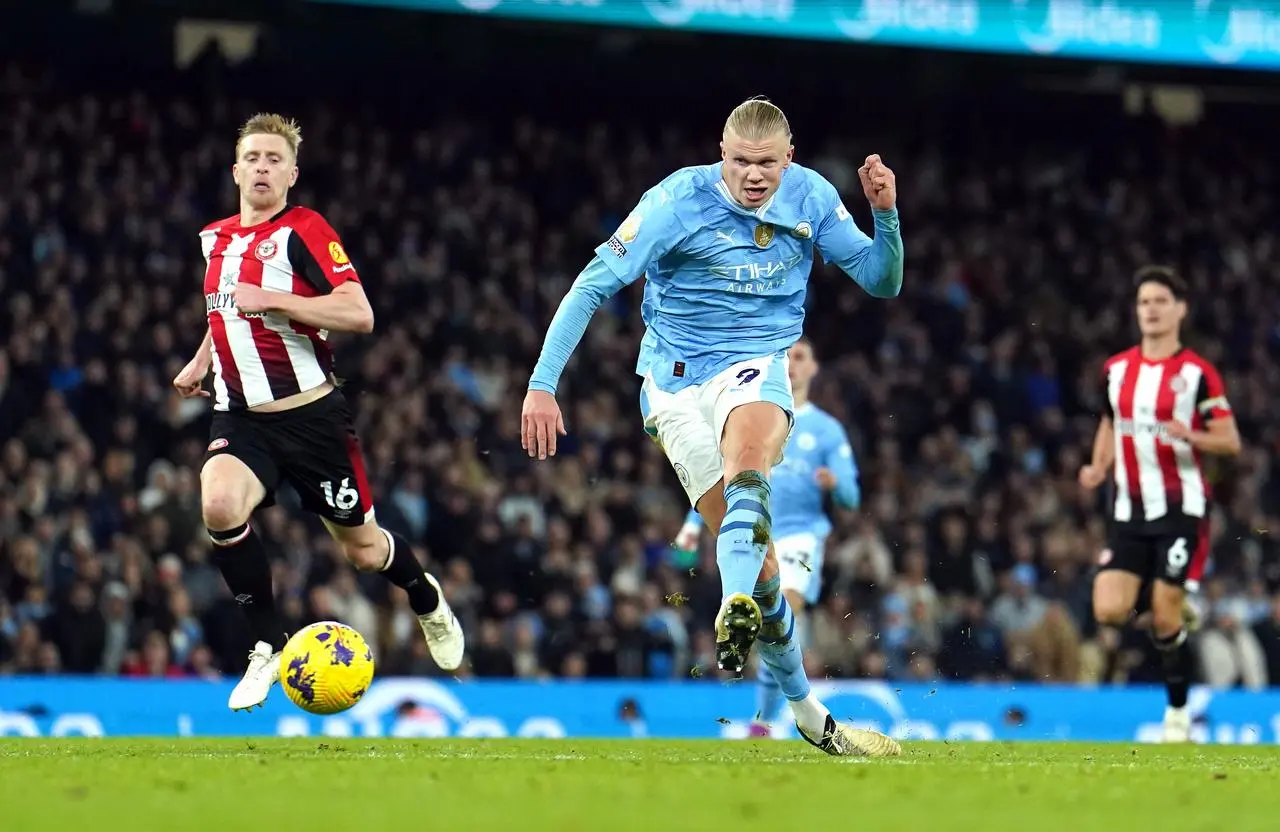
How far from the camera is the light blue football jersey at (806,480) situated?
12.0 m

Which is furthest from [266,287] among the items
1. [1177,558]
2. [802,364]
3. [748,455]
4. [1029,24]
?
[1029,24]

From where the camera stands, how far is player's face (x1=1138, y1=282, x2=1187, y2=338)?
37.5 ft

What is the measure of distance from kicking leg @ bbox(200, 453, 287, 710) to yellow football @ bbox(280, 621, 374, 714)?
221 millimetres

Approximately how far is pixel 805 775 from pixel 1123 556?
5900 mm

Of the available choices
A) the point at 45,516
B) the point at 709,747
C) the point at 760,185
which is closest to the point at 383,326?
the point at 45,516

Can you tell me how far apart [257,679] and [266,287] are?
164 cm

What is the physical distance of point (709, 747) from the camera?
9500 millimetres

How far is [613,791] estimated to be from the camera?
5559 millimetres

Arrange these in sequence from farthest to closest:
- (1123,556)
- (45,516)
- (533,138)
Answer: (533,138)
(45,516)
(1123,556)

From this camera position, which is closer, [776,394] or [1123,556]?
[776,394]

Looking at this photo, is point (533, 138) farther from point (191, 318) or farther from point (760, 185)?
point (760, 185)

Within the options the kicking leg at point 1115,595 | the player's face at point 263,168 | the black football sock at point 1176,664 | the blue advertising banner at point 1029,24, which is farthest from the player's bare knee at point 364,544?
the blue advertising banner at point 1029,24

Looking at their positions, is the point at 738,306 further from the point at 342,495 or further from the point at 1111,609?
the point at 1111,609

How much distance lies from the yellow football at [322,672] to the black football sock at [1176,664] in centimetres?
552
